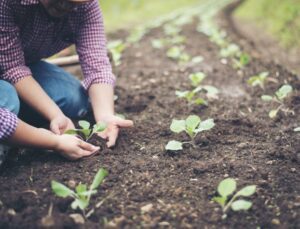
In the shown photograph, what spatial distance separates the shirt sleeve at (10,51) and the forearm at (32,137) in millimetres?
437

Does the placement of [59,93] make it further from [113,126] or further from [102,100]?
[113,126]

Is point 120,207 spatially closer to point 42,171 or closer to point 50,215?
point 50,215

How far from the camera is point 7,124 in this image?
218cm

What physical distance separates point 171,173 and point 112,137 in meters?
0.44

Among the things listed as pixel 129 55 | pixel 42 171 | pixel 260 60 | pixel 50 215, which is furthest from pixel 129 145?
pixel 129 55

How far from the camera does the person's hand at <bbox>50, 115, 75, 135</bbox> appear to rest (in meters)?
2.48

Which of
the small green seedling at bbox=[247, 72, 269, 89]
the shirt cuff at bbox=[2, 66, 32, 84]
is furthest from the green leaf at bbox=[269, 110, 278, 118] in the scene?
the shirt cuff at bbox=[2, 66, 32, 84]

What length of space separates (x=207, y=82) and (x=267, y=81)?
1.65 feet

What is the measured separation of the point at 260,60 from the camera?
4.62 meters

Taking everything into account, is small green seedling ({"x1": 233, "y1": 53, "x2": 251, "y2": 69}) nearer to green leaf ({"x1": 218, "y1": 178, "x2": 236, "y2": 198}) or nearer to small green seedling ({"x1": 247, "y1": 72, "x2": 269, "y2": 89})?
small green seedling ({"x1": 247, "y1": 72, "x2": 269, "y2": 89})

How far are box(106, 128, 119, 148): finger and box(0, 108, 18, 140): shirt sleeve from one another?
553 mm

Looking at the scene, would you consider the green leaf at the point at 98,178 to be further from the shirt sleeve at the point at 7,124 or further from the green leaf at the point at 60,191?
the shirt sleeve at the point at 7,124

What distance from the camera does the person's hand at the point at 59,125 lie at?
248cm

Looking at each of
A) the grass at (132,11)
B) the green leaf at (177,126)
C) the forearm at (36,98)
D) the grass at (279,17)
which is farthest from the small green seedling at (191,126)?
the grass at (132,11)
